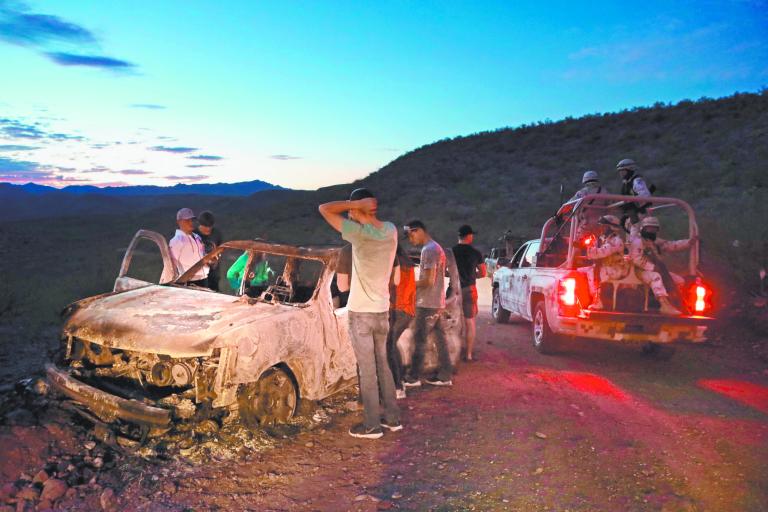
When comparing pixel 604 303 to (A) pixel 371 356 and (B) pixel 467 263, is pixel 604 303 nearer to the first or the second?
(B) pixel 467 263

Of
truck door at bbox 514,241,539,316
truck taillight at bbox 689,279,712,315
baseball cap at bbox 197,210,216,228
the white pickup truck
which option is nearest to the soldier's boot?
the white pickup truck

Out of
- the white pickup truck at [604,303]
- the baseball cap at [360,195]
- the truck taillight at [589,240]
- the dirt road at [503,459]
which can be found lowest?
the dirt road at [503,459]

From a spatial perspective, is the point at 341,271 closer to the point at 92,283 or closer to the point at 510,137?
the point at 92,283

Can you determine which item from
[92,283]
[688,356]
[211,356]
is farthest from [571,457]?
[92,283]

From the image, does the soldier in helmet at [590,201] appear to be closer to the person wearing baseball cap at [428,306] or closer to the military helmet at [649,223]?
the military helmet at [649,223]

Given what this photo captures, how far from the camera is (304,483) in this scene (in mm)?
4078

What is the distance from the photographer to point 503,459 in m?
4.59

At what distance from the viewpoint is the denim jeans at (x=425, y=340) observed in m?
6.55

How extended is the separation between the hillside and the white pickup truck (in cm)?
417

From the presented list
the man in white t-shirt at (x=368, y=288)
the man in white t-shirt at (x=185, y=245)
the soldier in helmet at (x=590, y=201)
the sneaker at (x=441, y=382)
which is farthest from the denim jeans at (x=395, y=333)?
the soldier in helmet at (x=590, y=201)

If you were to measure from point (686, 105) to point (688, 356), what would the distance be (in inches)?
1661

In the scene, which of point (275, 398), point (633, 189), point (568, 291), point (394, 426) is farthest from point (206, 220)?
point (633, 189)

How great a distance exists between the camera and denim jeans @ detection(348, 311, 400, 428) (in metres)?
4.84

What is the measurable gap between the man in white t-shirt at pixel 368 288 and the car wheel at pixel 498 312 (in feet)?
21.3
